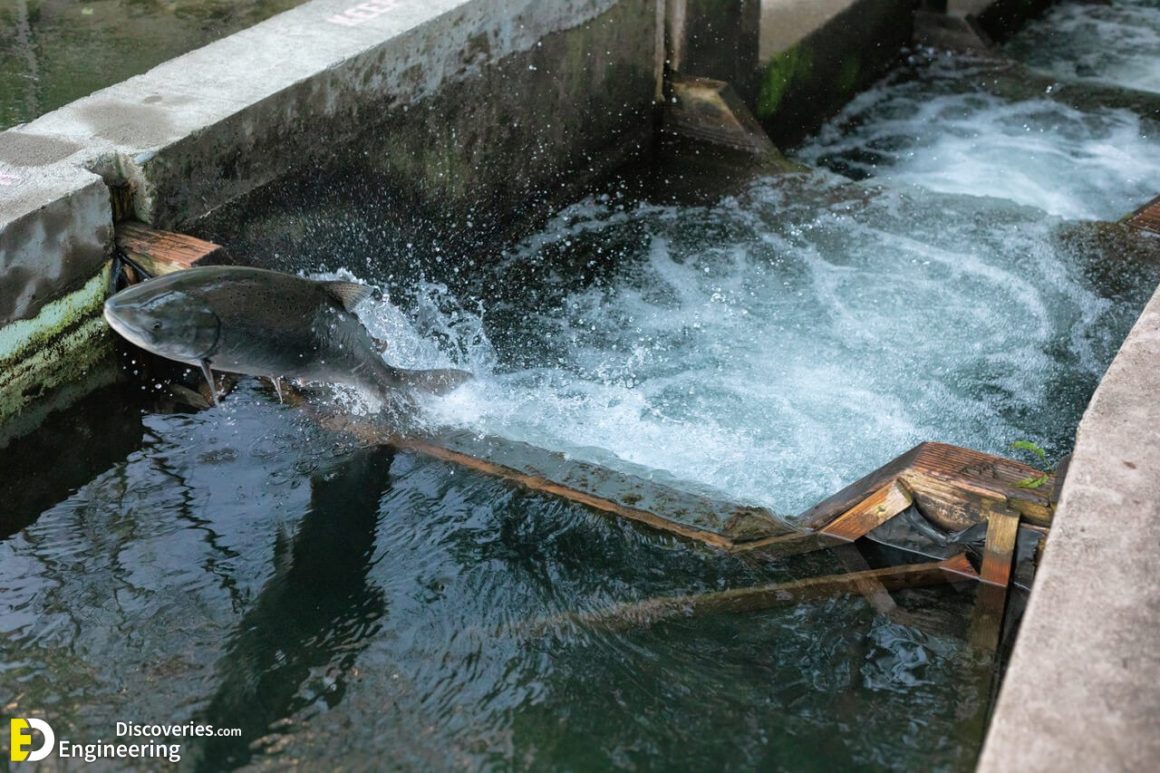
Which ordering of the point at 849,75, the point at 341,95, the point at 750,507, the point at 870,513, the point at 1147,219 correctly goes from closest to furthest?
the point at 870,513
the point at 750,507
the point at 341,95
the point at 1147,219
the point at 849,75

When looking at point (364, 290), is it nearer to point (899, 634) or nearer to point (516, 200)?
point (899, 634)

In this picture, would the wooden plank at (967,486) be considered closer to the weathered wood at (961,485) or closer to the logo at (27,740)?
the weathered wood at (961,485)

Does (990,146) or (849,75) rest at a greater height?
(849,75)


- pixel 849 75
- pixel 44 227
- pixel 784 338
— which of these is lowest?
pixel 784 338

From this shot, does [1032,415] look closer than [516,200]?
Yes

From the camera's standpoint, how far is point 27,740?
358 centimetres

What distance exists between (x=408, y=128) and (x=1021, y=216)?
4017 millimetres

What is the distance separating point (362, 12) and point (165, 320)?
3097 millimetres

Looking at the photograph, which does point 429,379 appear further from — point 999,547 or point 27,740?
point 999,547

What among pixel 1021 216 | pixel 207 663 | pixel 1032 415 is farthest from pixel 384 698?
pixel 1021 216

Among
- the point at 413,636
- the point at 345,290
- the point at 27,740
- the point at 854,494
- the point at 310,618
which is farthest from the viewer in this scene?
the point at 345,290

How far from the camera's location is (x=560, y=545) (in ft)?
14.7

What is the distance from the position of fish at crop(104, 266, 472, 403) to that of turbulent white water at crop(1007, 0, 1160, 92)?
27.9ft

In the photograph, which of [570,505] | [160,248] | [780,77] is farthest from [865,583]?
[780,77]
